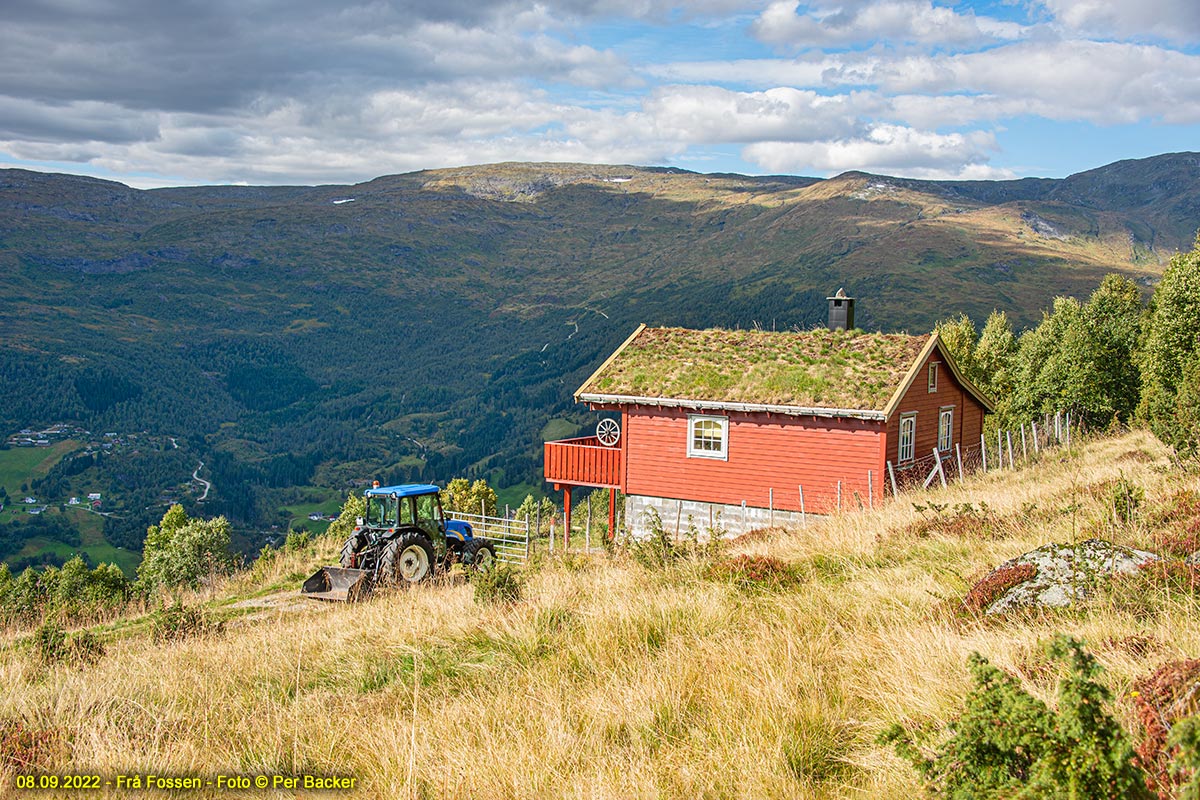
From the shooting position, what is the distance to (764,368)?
A: 2931 cm

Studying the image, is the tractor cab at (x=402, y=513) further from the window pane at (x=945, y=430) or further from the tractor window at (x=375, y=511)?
the window pane at (x=945, y=430)

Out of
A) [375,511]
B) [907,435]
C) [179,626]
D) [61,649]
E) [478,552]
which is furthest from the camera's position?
[907,435]

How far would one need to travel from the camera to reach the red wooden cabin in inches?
1073

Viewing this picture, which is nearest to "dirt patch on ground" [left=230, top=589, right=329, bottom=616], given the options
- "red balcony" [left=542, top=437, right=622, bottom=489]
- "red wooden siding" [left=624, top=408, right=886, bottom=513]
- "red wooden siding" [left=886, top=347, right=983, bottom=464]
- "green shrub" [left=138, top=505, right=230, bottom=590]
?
"red balcony" [left=542, top=437, right=622, bottom=489]

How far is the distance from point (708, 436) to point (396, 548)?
14.7 meters

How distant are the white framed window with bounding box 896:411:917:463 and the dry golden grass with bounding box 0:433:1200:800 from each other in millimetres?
18710

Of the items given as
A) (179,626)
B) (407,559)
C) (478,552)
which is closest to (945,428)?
(478,552)

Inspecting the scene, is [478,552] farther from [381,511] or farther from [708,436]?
[708,436]

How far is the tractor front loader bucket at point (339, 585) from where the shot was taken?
15922mm

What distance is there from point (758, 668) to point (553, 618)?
2.68m

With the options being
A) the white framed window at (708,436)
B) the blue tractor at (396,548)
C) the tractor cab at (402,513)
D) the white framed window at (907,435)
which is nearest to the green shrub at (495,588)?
the blue tractor at (396,548)

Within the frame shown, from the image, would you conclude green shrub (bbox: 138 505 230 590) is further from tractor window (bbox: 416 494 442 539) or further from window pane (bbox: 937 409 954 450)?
window pane (bbox: 937 409 954 450)

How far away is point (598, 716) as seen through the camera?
5582 mm

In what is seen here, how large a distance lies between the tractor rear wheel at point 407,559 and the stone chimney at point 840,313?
65.4ft
